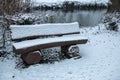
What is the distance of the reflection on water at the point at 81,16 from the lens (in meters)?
11.0

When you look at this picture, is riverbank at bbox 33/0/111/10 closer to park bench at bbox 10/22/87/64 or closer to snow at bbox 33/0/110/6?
snow at bbox 33/0/110/6

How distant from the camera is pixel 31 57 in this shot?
5.39m

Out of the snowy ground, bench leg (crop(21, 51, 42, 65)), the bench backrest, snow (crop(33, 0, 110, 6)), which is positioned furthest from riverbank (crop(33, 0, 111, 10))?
bench leg (crop(21, 51, 42, 65))

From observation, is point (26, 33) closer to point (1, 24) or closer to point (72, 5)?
point (1, 24)

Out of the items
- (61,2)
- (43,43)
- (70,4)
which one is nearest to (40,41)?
(43,43)

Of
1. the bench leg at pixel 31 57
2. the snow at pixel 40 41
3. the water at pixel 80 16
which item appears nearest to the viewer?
the snow at pixel 40 41

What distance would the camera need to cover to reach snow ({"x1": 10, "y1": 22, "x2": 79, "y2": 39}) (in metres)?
5.48

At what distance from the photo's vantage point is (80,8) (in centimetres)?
1357

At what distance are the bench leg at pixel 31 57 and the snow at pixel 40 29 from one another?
499 millimetres

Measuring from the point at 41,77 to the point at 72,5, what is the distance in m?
8.89

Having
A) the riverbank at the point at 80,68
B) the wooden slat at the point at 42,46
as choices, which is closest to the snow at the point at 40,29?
the wooden slat at the point at 42,46

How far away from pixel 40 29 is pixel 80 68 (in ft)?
4.53

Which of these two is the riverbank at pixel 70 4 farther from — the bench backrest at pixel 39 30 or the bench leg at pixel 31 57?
the bench leg at pixel 31 57

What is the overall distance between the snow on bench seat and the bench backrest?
0.16 m
